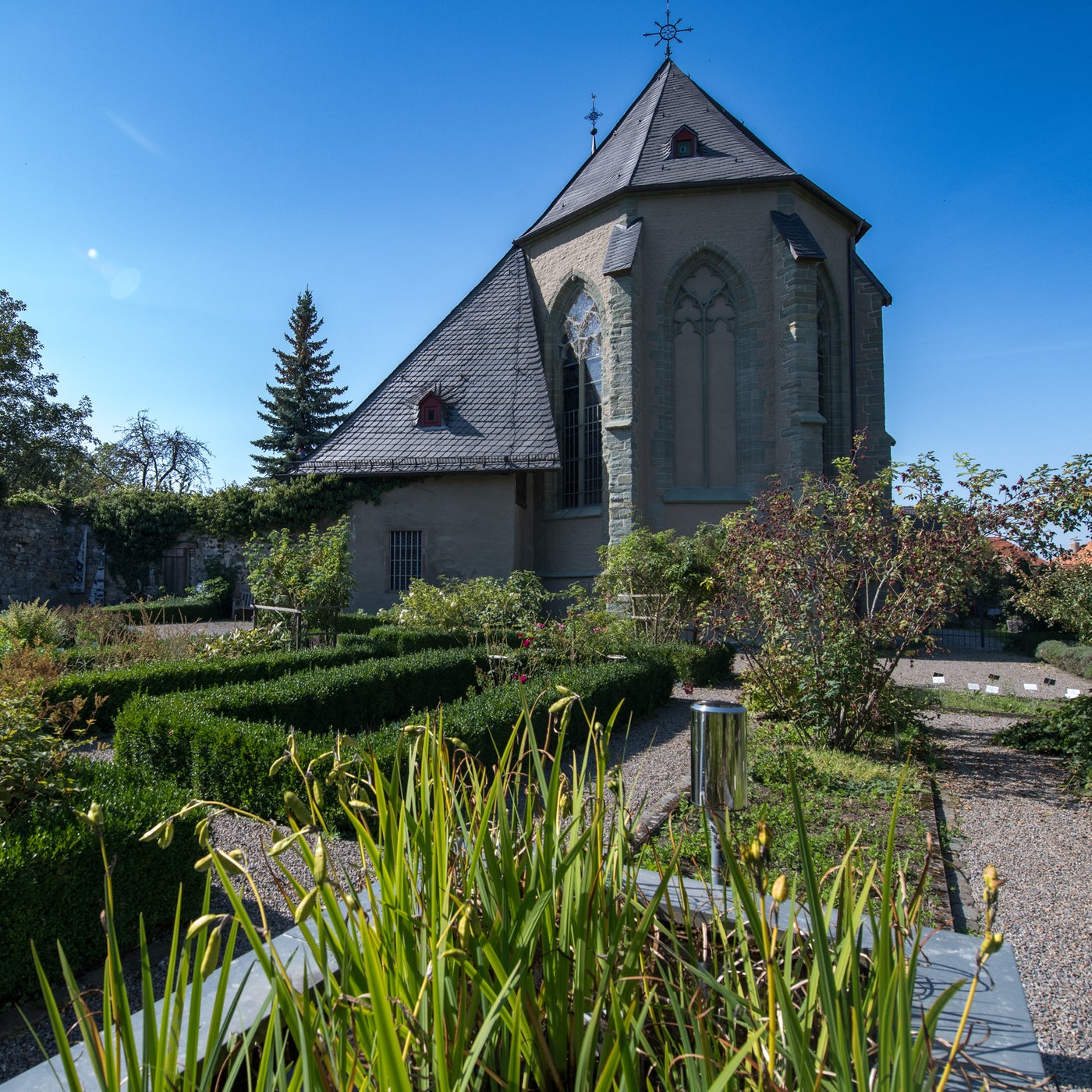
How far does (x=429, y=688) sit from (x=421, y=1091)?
6.86 meters

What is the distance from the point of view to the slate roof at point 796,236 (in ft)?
50.5

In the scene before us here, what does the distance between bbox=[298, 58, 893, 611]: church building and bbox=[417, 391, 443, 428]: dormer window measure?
0.06 metres

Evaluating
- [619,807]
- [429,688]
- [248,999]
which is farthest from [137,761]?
[619,807]

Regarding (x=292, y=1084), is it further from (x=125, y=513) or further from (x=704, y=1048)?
(x=125, y=513)

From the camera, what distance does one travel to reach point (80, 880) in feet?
10.0

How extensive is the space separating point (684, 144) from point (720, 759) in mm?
18093

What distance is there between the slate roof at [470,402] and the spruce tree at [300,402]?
1459cm

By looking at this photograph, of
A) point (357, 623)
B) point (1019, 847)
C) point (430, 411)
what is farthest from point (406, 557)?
point (1019, 847)

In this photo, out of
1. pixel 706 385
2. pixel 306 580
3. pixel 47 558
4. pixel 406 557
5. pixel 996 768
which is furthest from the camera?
pixel 47 558

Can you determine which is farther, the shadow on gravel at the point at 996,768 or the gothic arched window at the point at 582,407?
the gothic arched window at the point at 582,407

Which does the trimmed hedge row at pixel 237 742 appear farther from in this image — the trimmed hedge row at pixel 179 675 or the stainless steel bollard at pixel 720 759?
the stainless steel bollard at pixel 720 759

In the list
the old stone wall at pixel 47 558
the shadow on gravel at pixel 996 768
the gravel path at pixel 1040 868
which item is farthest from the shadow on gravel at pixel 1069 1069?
the old stone wall at pixel 47 558

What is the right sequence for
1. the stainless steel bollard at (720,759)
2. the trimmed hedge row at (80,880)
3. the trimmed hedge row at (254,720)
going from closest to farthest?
1. the stainless steel bollard at (720,759)
2. the trimmed hedge row at (80,880)
3. the trimmed hedge row at (254,720)

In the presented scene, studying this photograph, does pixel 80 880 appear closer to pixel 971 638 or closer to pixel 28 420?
pixel 971 638
